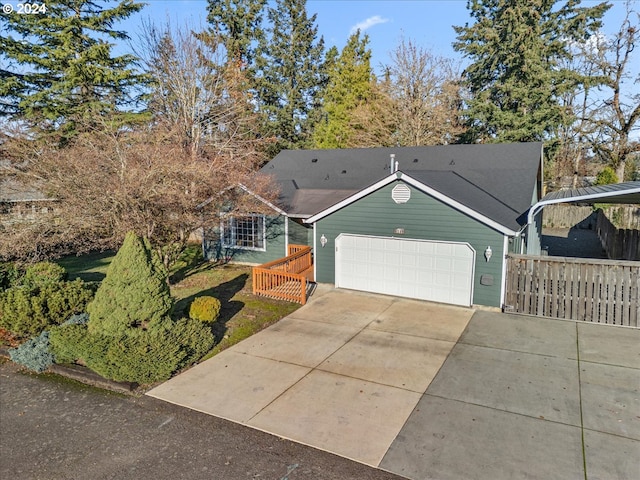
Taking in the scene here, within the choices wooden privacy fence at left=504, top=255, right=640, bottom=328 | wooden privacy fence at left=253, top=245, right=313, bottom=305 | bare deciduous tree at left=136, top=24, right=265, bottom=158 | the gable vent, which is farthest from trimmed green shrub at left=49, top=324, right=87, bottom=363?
wooden privacy fence at left=504, top=255, right=640, bottom=328

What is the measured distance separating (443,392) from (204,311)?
5.45 metres

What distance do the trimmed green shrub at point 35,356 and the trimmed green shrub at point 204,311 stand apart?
9.05ft

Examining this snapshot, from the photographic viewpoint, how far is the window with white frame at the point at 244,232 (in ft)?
50.6

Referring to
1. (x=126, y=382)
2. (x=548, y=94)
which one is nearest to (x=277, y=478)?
(x=126, y=382)

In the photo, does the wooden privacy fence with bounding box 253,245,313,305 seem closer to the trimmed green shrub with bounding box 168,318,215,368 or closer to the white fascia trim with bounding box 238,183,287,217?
the white fascia trim with bounding box 238,183,287,217

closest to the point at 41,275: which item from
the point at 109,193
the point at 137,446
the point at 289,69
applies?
the point at 109,193

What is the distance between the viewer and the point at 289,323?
31.8 ft

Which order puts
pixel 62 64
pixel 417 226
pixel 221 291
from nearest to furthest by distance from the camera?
pixel 417 226, pixel 221 291, pixel 62 64

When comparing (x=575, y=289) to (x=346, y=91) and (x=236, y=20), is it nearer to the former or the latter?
(x=346, y=91)

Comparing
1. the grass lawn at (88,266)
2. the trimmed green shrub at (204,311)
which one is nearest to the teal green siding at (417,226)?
the trimmed green shrub at (204,311)

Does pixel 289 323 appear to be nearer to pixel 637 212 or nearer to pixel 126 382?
pixel 126 382

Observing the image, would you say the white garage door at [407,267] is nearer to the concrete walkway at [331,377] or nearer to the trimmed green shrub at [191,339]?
the concrete walkway at [331,377]

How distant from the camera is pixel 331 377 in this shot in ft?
22.7

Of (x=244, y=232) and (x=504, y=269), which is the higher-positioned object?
(x=244, y=232)
